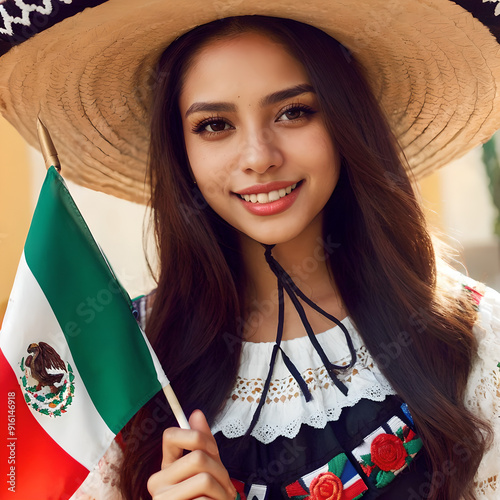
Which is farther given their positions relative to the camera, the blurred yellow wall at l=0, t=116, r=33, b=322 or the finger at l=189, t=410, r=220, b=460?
the blurred yellow wall at l=0, t=116, r=33, b=322

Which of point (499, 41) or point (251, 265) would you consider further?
point (251, 265)

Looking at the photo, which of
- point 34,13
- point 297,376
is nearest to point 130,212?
point 297,376

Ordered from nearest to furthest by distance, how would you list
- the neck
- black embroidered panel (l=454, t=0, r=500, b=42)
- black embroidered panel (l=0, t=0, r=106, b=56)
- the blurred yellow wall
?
black embroidered panel (l=0, t=0, r=106, b=56), black embroidered panel (l=454, t=0, r=500, b=42), the neck, the blurred yellow wall

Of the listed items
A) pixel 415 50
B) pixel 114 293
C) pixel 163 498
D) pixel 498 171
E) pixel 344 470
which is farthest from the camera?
pixel 498 171

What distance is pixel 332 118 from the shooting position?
1.58 meters

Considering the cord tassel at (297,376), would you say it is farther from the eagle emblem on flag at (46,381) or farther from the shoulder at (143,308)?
the eagle emblem on flag at (46,381)

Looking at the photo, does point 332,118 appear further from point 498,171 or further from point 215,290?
point 498,171

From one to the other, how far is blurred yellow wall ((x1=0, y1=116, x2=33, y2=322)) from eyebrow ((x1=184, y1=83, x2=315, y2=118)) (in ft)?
13.3

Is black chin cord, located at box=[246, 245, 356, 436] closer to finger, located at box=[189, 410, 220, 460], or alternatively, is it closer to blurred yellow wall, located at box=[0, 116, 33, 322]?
finger, located at box=[189, 410, 220, 460]

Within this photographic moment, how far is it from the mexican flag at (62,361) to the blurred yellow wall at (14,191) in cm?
419

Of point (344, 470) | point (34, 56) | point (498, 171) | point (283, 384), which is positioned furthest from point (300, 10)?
point (498, 171)

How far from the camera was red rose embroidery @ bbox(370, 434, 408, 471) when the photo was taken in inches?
57.6

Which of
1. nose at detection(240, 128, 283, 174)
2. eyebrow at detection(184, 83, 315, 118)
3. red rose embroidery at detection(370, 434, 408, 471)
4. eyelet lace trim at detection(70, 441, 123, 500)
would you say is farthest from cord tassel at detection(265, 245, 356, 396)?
eyelet lace trim at detection(70, 441, 123, 500)

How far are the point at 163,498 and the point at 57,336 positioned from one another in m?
0.37
